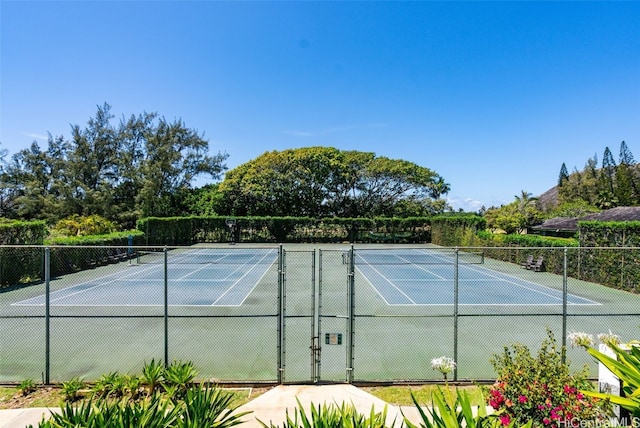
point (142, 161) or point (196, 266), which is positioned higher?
point (142, 161)

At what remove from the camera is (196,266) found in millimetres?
20375

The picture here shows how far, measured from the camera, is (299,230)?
116 feet

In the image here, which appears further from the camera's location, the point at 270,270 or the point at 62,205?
the point at 62,205

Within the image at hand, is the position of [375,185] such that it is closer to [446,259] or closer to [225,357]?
[446,259]

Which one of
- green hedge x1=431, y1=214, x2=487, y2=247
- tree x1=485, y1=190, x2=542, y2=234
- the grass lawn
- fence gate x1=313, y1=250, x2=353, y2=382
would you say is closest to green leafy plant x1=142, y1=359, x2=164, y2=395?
the grass lawn

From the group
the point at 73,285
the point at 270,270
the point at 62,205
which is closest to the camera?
the point at 73,285

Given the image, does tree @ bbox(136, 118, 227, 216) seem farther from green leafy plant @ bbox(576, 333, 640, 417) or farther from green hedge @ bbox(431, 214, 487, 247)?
green leafy plant @ bbox(576, 333, 640, 417)

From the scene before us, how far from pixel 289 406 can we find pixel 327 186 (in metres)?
38.0

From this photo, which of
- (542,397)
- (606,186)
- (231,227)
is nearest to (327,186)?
(231,227)

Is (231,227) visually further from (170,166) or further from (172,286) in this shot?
(172,286)

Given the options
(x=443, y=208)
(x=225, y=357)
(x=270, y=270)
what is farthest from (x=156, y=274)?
(x=443, y=208)

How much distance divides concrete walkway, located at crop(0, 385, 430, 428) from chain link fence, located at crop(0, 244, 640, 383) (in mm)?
396

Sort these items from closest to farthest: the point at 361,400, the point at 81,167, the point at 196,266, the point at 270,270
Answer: the point at 361,400 < the point at 270,270 < the point at 196,266 < the point at 81,167

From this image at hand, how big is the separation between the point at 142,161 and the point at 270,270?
32.0m
